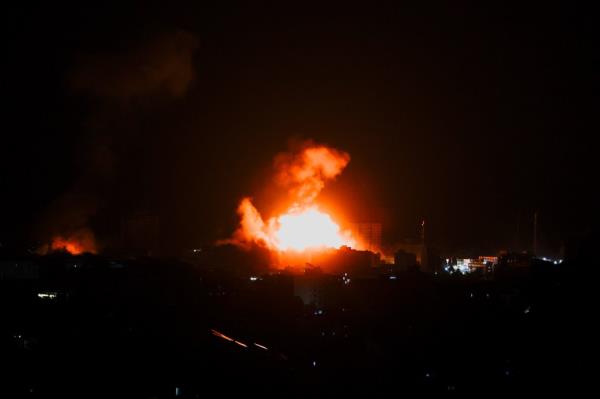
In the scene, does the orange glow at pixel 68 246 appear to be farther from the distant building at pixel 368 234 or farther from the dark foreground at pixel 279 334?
the distant building at pixel 368 234

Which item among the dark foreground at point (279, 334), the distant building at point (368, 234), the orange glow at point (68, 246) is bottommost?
the dark foreground at point (279, 334)

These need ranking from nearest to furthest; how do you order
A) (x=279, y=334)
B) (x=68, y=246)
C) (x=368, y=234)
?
(x=279, y=334) < (x=68, y=246) < (x=368, y=234)

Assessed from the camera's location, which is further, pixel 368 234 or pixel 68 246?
pixel 368 234

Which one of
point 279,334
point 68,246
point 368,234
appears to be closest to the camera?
point 279,334

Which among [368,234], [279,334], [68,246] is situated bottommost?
[279,334]

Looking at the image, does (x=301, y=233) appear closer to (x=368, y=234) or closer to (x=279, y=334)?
(x=368, y=234)

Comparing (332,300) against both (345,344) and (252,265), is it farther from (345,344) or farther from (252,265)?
(252,265)

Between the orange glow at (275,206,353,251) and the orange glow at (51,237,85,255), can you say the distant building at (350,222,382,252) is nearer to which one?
the orange glow at (275,206,353,251)

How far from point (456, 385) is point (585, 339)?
2502 millimetres

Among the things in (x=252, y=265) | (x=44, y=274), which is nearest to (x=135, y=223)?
(x=252, y=265)

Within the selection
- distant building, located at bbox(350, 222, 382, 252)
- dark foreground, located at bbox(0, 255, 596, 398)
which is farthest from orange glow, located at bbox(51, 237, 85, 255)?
distant building, located at bbox(350, 222, 382, 252)

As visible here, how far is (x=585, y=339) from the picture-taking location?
1016cm

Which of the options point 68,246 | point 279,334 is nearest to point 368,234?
point 68,246

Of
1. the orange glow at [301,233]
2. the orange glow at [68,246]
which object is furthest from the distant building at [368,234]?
the orange glow at [68,246]
